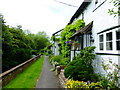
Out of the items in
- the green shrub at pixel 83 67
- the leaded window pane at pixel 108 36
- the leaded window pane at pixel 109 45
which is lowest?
the green shrub at pixel 83 67

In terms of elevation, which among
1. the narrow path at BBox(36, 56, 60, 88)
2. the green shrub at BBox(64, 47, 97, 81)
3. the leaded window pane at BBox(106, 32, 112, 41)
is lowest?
the narrow path at BBox(36, 56, 60, 88)

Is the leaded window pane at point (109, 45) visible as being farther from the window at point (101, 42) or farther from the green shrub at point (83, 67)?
the green shrub at point (83, 67)

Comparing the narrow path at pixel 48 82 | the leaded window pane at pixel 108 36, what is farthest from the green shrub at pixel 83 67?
the leaded window pane at pixel 108 36

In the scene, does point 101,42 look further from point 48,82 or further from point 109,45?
point 48,82

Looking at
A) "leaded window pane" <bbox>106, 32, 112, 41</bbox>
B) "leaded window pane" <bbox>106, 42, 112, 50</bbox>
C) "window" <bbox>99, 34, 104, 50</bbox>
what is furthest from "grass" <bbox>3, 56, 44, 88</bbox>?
"leaded window pane" <bbox>106, 32, 112, 41</bbox>

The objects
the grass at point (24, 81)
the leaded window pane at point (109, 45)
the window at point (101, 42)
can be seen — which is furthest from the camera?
the grass at point (24, 81)

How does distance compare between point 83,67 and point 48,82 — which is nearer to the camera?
point 83,67

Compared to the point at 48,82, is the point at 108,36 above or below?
above

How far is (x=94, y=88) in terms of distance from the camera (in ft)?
17.3

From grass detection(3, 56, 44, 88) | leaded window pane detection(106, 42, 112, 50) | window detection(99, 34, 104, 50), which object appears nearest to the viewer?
leaded window pane detection(106, 42, 112, 50)

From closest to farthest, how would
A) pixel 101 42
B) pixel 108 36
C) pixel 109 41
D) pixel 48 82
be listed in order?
1. pixel 109 41
2. pixel 108 36
3. pixel 101 42
4. pixel 48 82

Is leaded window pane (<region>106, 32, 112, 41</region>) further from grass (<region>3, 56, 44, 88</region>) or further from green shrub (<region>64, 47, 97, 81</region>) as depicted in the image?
grass (<region>3, 56, 44, 88</region>)

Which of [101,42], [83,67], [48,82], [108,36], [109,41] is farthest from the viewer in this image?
[48,82]

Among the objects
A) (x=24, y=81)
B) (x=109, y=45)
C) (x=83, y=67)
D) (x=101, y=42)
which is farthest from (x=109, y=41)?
(x=24, y=81)
